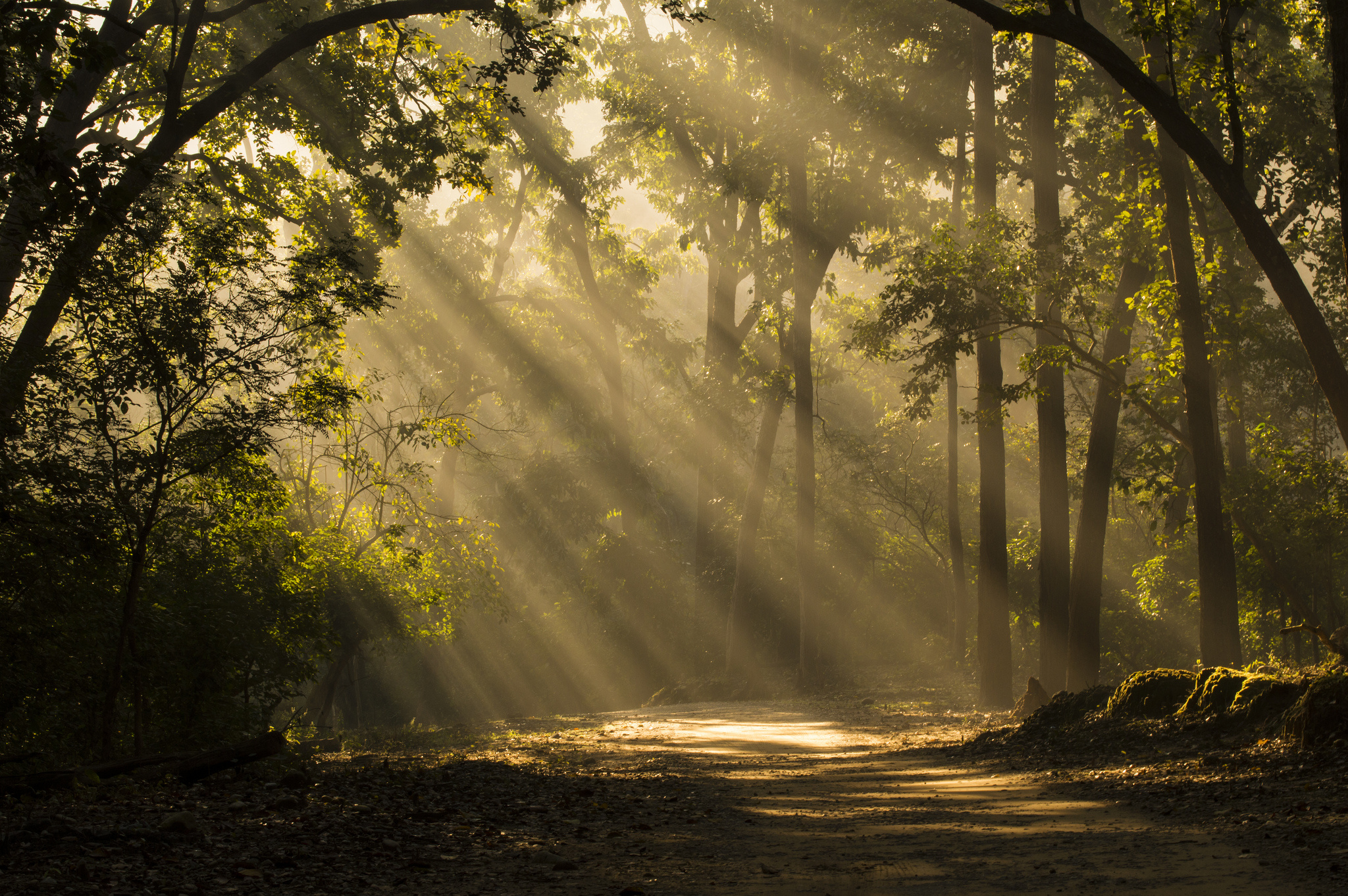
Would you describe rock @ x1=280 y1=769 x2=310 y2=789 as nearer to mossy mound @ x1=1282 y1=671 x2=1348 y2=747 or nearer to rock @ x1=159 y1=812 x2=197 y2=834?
rock @ x1=159 y1=812 x2=197 y2=834

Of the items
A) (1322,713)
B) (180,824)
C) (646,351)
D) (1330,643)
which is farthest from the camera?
(646,351)

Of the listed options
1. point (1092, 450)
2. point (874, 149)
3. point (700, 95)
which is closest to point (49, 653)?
point (1092, 450)

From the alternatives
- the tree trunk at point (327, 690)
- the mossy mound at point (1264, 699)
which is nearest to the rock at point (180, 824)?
the mossy mound at point (1264, 699)

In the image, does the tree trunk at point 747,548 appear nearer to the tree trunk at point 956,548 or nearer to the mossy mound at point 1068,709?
the tree trunk at point 956,548

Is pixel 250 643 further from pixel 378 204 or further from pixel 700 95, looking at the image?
pixel 700 95

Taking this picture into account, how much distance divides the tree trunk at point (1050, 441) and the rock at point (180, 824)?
42.0 ft

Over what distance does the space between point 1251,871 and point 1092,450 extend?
1157cm

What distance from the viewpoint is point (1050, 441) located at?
1486cm

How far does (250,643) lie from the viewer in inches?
381

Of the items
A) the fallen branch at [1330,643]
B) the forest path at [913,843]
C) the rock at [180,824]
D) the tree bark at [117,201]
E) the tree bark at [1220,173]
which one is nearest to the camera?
the forest path at [913,843]

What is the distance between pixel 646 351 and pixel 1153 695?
2512 centimetres

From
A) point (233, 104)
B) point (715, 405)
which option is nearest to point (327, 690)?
point (715, 405)

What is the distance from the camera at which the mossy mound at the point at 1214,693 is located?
7730 millimetres

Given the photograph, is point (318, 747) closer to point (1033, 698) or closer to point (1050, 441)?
point (1033, 698)
